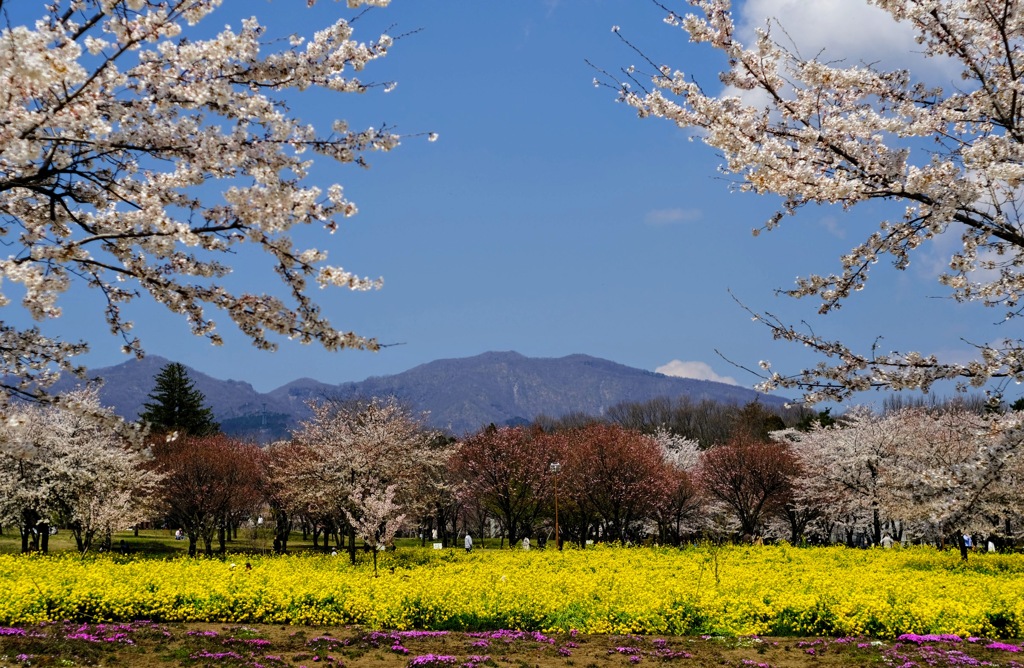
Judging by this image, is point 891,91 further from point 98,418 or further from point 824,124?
point 98,418

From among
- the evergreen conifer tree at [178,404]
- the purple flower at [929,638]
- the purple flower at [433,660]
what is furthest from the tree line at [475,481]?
the evergreen conifer tree at [178,404]

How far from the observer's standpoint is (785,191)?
607 centimetres

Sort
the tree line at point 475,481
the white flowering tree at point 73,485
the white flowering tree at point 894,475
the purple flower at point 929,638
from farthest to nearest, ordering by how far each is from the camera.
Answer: the white flowering tree at point 73,485 → the tree line at point 475,481 → the white flowering tree at point 894,475 → the purple flower at point 929,638

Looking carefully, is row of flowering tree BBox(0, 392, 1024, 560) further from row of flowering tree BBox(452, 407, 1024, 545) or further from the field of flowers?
the field of flowers

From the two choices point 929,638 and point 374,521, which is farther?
point 374,521

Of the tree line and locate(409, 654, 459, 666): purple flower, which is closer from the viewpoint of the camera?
locate(409, 654, 459, 666): purple flower

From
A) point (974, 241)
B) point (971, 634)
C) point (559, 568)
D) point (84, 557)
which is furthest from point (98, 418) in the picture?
point (84, 557)

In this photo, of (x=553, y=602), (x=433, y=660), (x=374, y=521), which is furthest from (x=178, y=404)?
(x=433, y=660)

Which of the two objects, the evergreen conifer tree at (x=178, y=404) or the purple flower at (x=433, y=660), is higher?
the evergreen conifer tree at (x=178, y=404)

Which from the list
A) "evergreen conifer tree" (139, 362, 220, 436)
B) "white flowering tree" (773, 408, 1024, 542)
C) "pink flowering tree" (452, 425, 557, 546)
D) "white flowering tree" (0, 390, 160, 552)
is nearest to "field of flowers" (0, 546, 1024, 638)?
"white flowering tree" (773, 408, 1024, 542)

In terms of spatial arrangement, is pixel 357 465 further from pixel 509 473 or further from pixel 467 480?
pixel 467 480

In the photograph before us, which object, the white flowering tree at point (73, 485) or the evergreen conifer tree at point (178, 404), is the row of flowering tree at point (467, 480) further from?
the evergreen conifer tree at point (178, 404)

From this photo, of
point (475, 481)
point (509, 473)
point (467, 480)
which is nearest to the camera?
point (509, 473)

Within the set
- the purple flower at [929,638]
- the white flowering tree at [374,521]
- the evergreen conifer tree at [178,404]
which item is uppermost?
the evergreen conifer tree at [178,404]
